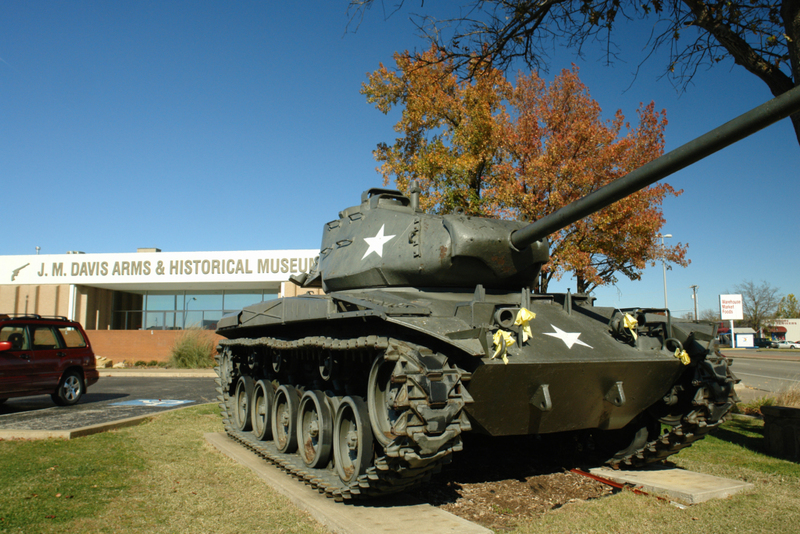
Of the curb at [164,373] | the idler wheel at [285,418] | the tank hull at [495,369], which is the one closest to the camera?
the tank hull at [495,369]

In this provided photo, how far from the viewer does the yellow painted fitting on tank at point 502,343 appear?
485cm

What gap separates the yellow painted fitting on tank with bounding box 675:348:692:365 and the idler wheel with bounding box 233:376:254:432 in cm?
607

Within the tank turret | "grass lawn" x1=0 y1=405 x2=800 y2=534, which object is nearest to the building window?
"grass lawn" x1=0 y1=405 x2=800 y2=534

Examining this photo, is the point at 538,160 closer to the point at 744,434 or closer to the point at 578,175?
the point at 578,175

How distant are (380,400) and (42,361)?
32.1 feet

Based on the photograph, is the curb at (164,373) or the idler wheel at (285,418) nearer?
the idler wheel at (285,418)

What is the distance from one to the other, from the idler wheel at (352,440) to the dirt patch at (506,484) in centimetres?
78

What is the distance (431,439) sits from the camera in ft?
14.8

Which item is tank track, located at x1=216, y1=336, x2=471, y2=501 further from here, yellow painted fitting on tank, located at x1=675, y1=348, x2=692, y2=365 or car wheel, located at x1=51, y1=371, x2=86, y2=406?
car wheel, located at x1=51, y1=371, x2=86, y2=406

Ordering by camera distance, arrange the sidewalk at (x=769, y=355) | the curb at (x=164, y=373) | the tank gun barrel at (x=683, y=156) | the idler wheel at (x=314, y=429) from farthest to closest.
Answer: the sidewalk at (x=769, y=355) → the curb at (x=164, y=373) → the idler wheel at (x=314, y=429) → the tank gun barrel at (x=683, y=156)

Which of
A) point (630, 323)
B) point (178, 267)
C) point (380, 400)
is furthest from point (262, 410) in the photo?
point (178, 267)

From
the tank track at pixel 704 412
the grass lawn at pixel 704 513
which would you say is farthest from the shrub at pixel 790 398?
the tank track at pixel 704 412

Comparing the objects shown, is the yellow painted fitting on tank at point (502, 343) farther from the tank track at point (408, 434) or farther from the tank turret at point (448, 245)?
the tank turret at point (448, 245)

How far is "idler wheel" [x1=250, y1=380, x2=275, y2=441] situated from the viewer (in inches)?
333
